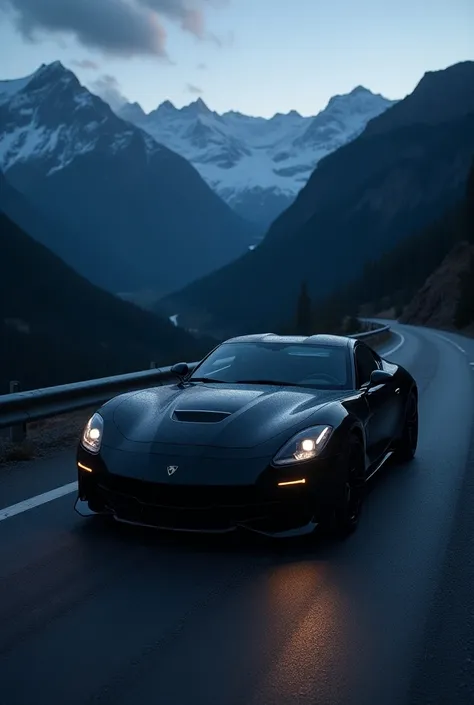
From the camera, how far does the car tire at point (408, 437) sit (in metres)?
7.44

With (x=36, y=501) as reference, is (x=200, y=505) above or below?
above

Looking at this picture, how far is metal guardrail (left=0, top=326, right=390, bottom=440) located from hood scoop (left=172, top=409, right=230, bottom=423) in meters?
2.80

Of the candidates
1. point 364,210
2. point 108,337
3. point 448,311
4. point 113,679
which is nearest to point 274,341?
point 113,679

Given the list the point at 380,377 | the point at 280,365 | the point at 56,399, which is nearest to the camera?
the point at 380,377

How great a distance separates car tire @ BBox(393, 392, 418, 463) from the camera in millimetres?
7441

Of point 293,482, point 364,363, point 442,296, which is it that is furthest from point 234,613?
point 442,296

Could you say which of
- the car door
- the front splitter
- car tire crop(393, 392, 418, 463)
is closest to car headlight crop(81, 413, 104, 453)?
the front splitter

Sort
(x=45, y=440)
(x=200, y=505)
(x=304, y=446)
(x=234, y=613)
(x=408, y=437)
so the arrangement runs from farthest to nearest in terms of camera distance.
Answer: (x=45, y=440), (x=408, y=437), (x=304, y=446), (x=200, y=505), (x=234, y=613)

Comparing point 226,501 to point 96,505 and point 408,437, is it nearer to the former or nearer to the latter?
point 96,505

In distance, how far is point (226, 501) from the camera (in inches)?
173

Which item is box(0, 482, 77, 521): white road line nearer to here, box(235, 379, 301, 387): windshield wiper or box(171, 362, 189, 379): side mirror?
box(171, 362, 189, 379): side mirror

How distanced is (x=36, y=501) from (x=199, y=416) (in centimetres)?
163

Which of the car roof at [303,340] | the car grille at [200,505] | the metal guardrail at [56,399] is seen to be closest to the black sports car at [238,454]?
the car grille at [200,505]

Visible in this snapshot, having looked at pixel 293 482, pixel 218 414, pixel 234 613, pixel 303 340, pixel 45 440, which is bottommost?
pixel 45 440
